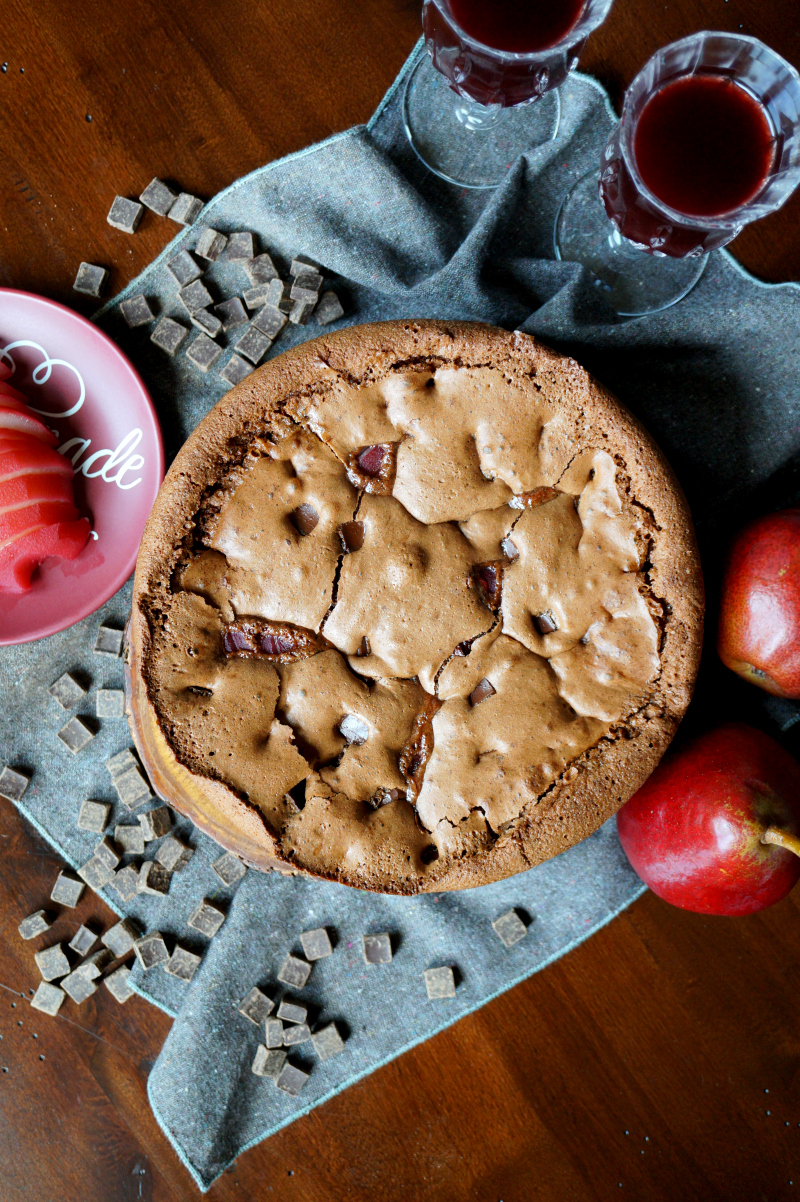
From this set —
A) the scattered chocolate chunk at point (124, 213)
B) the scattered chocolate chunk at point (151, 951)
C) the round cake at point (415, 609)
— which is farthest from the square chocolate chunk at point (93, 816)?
the scattered chocolate chunk at point (124, 213)

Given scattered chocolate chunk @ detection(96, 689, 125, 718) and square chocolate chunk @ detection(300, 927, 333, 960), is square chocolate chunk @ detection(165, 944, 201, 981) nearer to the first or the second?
square chocolate chunk @ detection(300, 927, 333, 960)

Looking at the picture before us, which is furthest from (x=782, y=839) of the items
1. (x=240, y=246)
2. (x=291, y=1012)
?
(x=240, y=246)

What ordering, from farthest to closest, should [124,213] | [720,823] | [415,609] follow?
[124,213], [720,823], [415,609]

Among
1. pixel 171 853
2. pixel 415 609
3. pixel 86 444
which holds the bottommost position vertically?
pixel 171 853

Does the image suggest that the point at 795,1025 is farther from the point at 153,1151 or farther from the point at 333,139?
the point at 333,139

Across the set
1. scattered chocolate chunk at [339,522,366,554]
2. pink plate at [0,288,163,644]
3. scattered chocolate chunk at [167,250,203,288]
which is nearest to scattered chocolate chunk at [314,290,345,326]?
scattered chocolate chunk at [167,250,203,288]

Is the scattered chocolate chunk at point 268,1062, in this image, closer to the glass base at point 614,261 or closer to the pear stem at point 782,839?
the pear stem at point 782,839

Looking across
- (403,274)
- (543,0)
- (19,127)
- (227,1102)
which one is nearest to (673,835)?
(227,1102)

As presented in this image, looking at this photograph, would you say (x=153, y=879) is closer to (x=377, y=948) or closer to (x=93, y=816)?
(x=93, y=816)
